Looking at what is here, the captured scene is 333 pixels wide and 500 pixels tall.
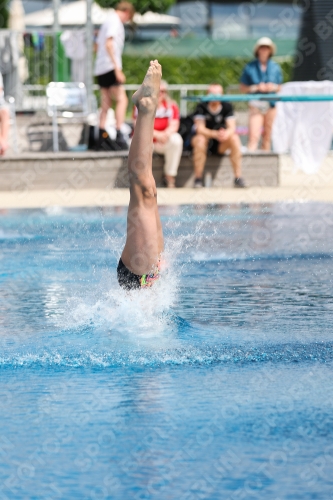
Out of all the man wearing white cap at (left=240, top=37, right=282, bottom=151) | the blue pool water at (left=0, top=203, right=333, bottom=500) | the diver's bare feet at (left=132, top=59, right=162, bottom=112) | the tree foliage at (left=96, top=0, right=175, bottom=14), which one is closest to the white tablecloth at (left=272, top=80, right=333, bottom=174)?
the man wearing white cap at (left=240, top=37, right=282, bottom=151)

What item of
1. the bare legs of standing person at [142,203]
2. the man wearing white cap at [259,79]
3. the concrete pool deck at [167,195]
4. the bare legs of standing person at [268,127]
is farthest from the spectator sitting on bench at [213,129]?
the bare legs of standing person at [142,203]

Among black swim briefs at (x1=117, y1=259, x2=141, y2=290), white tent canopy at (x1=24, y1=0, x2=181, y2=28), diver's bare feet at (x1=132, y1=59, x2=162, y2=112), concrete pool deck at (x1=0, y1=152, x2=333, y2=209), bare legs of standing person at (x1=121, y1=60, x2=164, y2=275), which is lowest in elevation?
concrete pool deck at (x1=0, y1=152, x2=333, y2=209)

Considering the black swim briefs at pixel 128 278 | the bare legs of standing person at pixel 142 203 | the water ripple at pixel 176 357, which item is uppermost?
the bare legs of standing person at pixel 142 203

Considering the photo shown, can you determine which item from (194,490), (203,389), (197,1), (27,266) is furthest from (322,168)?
(197,1)

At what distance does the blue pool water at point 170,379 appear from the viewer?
267 centimetres

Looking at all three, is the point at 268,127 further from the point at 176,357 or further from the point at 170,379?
the point at 170,379

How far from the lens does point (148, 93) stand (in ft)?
14.9

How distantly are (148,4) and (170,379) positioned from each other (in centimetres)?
2701

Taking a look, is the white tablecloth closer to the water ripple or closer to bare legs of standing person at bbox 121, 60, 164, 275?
bare legs of standing person at bbox 121, 60, 164, 275

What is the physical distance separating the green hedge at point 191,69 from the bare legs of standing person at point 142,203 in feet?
68.6

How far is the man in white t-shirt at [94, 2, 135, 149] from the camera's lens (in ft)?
36.8

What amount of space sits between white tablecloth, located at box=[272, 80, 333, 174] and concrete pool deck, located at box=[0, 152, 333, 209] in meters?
0.56

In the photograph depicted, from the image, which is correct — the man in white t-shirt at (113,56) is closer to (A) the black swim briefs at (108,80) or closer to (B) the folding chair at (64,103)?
(A) the black swim briefs at (108,80)

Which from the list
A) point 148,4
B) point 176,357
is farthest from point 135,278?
point 148,4
